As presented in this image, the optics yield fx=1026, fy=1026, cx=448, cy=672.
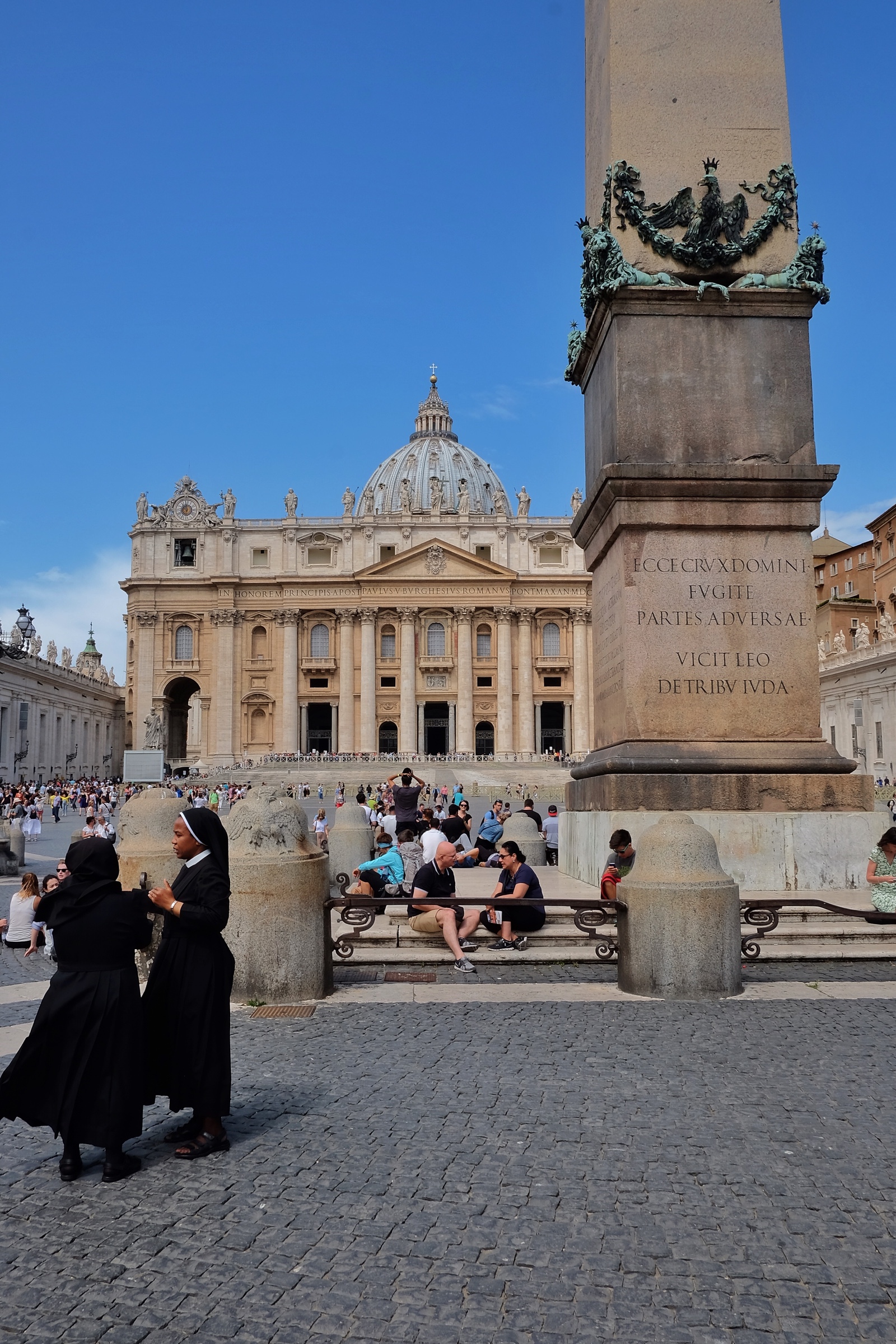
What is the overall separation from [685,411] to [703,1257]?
23.9 ft

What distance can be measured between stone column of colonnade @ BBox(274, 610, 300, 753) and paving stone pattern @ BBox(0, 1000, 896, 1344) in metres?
73.6

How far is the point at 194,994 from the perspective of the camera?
3990mm

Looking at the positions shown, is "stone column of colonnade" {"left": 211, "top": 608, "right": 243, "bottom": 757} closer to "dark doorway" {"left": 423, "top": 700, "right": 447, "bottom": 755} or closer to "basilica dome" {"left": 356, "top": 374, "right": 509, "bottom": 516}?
"dark doorway" {"left": 423, "top": 700, "right": 447, "bottom": 755}

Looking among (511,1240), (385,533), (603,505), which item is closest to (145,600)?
(385,533)

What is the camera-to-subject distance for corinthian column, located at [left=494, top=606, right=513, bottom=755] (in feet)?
254

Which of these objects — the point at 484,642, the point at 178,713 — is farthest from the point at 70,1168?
the point at 178,713

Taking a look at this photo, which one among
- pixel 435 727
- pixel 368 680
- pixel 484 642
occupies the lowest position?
pixel 435 727

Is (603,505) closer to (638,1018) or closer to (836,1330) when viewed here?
(638,1018)

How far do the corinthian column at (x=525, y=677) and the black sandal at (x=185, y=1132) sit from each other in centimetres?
7462

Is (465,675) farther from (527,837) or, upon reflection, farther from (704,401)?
(704,401)

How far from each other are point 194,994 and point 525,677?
248 ft

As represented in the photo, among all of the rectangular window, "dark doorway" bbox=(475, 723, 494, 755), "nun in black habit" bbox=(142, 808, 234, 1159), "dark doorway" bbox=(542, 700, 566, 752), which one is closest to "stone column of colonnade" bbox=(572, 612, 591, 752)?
"dark doorway" bbox=(542, 700, 566, 752)

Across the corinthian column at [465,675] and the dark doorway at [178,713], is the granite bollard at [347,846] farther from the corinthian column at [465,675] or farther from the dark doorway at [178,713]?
the dark doorway at [178,713]

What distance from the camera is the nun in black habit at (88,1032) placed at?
369 cm
